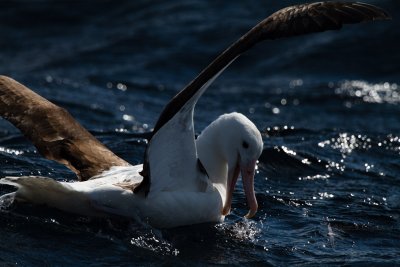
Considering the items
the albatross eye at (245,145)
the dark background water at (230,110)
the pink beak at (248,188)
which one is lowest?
the dark background water at (230,110)

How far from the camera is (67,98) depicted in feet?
43.4

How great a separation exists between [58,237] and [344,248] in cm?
223

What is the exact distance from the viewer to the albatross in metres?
6.39

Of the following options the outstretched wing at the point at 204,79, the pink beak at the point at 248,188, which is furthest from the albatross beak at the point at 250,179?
the outstretched wing at the point at 204,79

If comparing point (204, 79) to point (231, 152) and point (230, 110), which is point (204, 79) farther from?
point (230, 110)

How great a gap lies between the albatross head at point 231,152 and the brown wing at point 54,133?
29.4 inches

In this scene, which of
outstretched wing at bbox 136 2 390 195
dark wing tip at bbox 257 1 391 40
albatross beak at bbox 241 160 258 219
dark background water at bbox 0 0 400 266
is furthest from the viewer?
albatross beak at bbox 241 160 258 219

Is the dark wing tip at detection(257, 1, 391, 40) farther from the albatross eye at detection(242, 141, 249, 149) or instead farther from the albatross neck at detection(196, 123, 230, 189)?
the albatross neck at detection(196, 123, 230, 189)

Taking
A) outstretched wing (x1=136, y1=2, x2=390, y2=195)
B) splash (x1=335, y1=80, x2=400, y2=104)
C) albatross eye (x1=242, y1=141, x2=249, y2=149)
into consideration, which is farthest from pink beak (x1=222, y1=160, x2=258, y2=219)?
splash (x1=335, y1=80, x2=400, y2=104)

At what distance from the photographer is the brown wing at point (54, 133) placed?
24.8 feet

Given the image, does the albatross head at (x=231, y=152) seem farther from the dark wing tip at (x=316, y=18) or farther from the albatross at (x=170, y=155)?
the dark wing tip at (x=316, y=18)

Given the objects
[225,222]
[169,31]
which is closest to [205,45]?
[169,31]

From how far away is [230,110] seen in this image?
529 inches

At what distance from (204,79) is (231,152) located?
1392 millimetres
